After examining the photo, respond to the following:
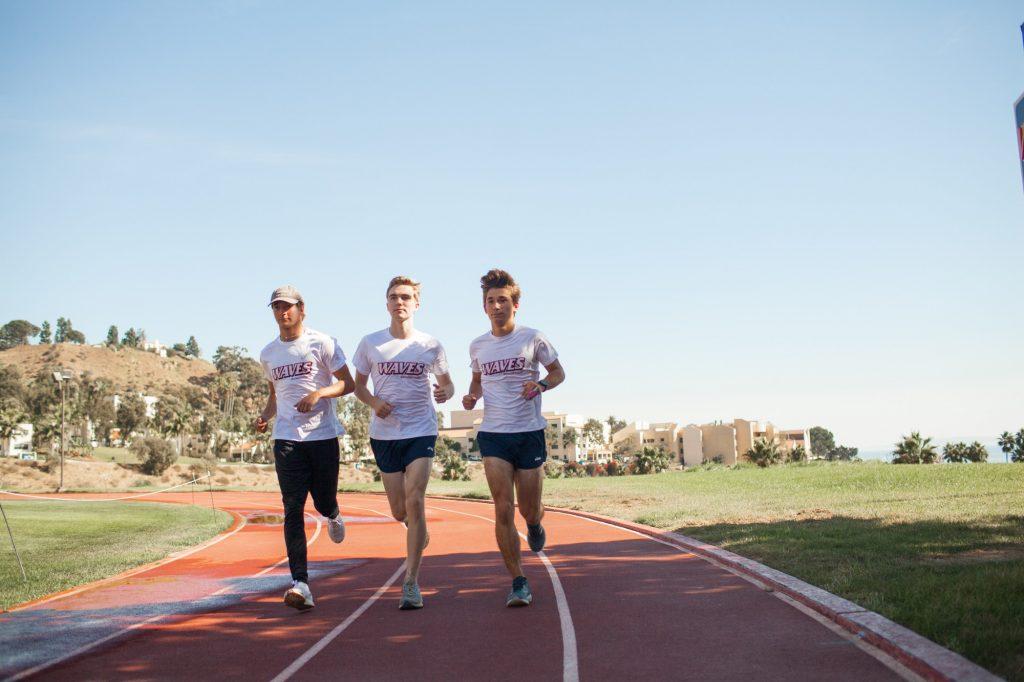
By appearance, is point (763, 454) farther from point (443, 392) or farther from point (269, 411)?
point (269, 411)

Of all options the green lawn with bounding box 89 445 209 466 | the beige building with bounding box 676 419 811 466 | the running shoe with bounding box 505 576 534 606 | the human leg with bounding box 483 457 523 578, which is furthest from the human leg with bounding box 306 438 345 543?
the beige building with bounding box 676 419 811 466

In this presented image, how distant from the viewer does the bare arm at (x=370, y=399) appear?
6920mm

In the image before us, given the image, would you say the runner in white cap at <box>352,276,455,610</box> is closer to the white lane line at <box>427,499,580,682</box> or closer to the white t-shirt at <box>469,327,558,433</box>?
the white t-shirt at <box>469,327,558,433</box>

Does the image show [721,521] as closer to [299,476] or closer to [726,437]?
[299,476]

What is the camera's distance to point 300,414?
7.06 m

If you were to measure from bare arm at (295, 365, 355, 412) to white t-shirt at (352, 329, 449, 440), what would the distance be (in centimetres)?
16

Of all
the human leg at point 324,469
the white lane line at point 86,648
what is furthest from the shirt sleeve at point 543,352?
the white lane line at point 86,648

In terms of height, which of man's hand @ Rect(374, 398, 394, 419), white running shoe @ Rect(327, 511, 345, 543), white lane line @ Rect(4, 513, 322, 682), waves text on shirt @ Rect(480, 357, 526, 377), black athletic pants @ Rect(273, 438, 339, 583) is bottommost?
white lane line @ Rect(4, 513, 322, 682)

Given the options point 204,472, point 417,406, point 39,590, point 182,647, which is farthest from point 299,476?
point 204,472

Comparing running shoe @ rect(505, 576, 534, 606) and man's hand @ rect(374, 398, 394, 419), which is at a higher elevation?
man's hand @ rect(374, 398, 394, 419)

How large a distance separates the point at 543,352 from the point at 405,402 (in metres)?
1.27

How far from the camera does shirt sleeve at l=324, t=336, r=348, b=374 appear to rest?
720 cm

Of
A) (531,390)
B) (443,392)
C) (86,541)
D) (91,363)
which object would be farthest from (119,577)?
(91,363)

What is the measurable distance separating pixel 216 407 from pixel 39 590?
149 m
